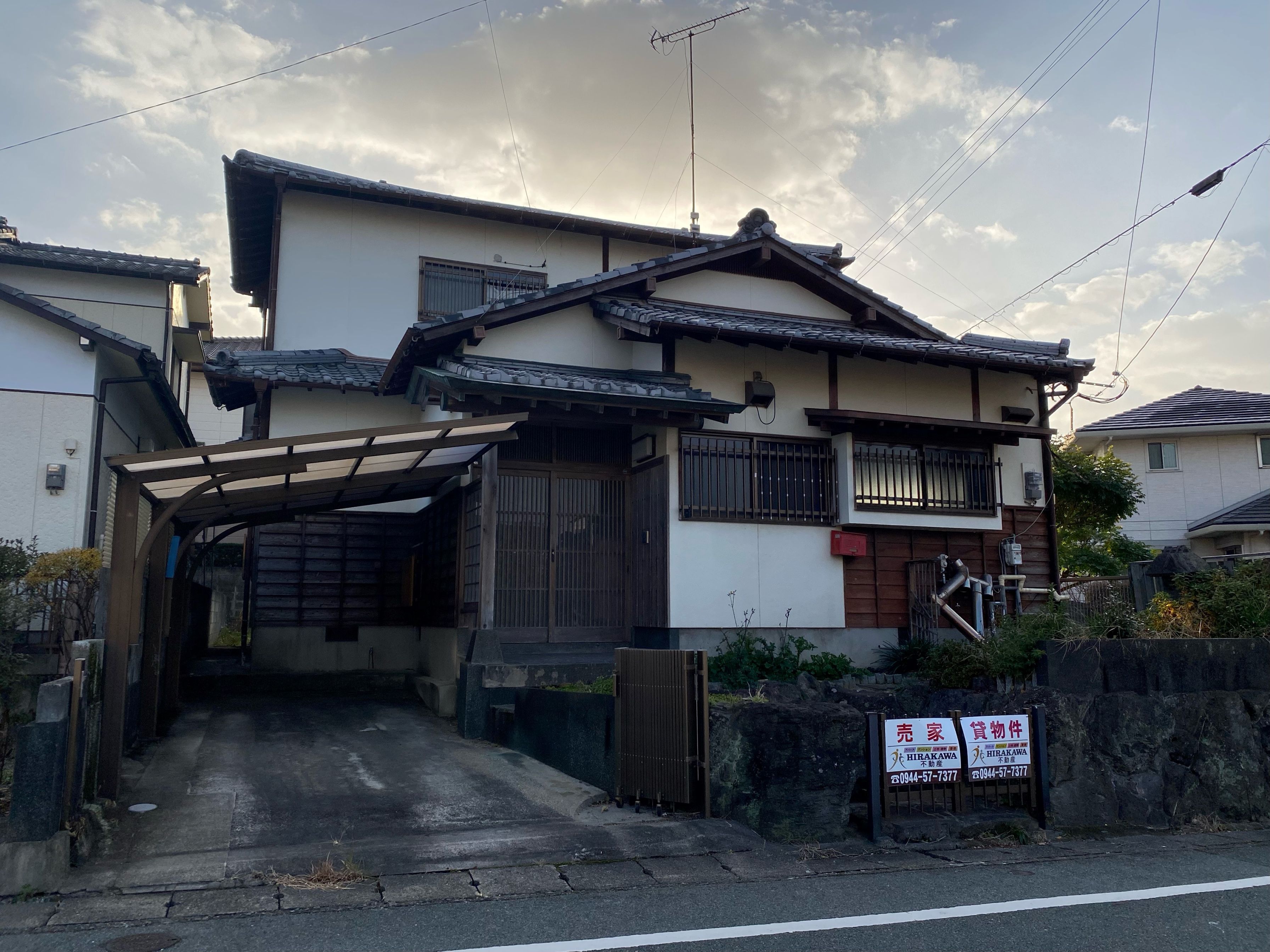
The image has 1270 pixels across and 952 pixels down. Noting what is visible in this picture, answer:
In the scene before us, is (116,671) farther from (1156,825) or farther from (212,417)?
(212,417)

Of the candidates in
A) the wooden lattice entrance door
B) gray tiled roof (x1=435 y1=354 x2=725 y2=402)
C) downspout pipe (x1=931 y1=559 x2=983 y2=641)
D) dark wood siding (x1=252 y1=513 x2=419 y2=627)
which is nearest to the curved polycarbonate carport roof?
gray tiled roof (x1=435 y1=354 x2=725 y2=402)

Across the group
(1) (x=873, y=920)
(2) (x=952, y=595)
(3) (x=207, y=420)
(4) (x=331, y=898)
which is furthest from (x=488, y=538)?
(3) (x=207, y=420)

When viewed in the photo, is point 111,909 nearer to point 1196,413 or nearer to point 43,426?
point 43,426

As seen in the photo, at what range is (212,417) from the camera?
28625mm

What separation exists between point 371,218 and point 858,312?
30.7ft

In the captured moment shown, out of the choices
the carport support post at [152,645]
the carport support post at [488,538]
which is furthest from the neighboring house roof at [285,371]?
the carport support post at [152,645]

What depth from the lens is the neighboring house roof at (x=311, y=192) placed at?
16562 mm

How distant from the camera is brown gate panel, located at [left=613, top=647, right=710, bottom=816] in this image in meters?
7.67

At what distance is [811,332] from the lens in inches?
492

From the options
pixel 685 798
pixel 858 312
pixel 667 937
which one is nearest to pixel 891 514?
pixel 858 312

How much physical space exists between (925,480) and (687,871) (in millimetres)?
8187

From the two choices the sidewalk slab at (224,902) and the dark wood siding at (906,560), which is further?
the dark wood siding at (906,560)

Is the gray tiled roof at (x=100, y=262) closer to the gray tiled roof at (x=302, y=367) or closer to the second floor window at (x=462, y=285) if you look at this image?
the gray tiled roof at (x=302, y=367)

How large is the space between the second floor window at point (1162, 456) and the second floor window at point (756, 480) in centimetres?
2094
